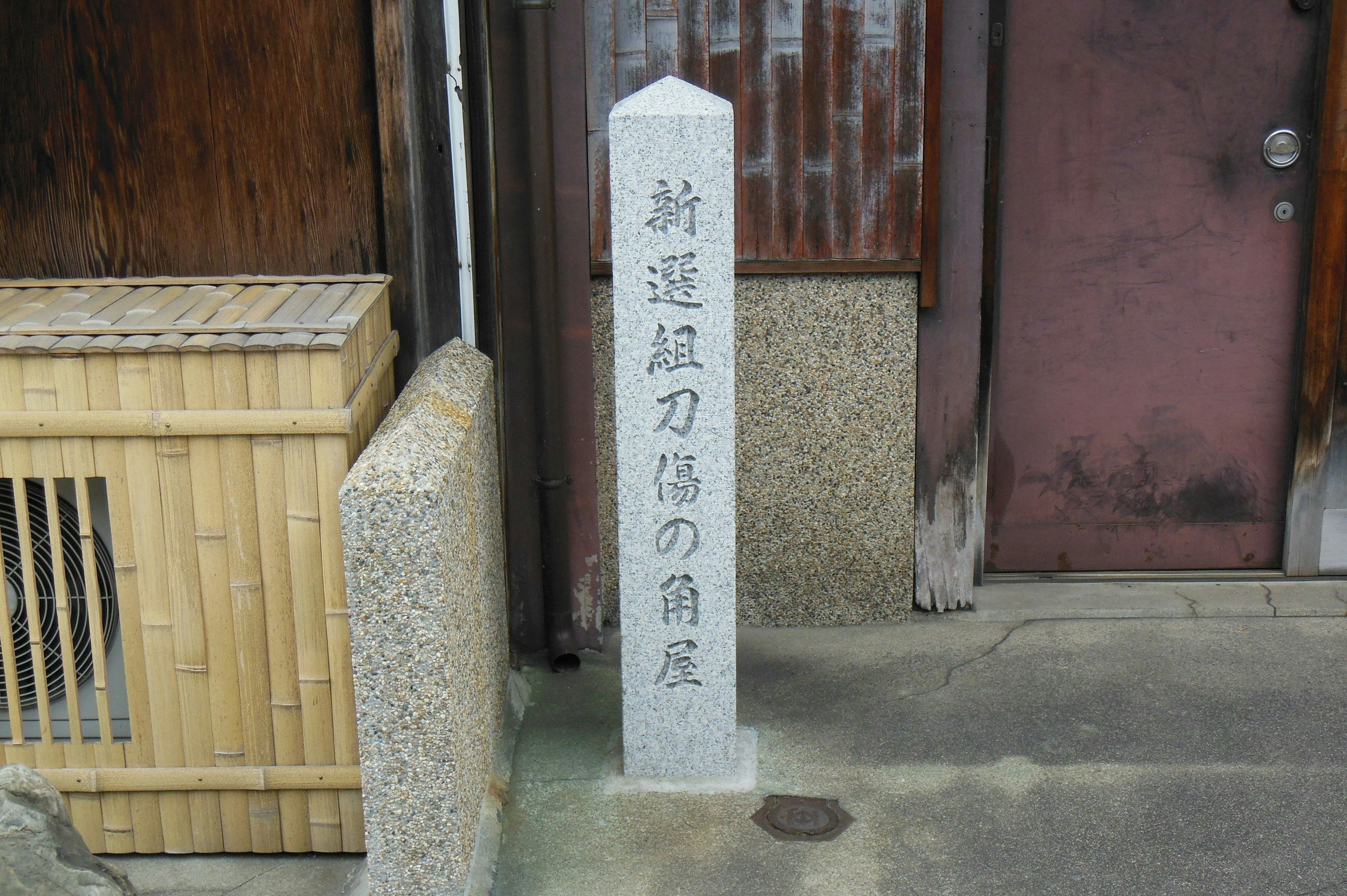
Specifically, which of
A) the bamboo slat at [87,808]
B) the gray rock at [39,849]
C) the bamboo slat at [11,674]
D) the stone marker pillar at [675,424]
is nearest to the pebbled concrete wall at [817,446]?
the stone marker pillar at [675,424]

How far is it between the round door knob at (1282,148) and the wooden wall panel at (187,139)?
353 cm

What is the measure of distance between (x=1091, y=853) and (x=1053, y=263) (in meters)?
2.54

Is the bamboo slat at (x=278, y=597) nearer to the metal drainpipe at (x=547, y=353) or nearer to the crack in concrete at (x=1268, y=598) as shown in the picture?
the metal drainpipe at (x=547, y=353)

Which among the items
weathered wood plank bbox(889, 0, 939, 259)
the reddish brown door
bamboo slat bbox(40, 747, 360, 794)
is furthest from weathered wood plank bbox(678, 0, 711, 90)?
bamboo slat bbox(40, 747, 360, 794)

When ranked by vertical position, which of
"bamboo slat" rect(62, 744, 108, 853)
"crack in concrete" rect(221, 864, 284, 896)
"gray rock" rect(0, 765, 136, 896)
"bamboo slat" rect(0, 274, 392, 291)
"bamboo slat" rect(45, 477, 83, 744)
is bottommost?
"crack in concrete" rect(221, 864, 284, 896)

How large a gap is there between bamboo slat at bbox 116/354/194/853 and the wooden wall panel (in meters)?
0.75

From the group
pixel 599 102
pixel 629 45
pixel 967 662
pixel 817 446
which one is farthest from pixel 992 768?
pixel 629 45

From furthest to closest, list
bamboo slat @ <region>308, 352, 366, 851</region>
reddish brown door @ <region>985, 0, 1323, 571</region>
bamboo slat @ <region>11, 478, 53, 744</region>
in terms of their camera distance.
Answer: reddish brown door @ <region>985, 0, 1323, 571</region>
bamboo slat @ <region>11, 478, 53, 744</region>
bamboo slat @ <region>308, 352, 366, 851</region>

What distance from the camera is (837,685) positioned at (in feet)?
14.5

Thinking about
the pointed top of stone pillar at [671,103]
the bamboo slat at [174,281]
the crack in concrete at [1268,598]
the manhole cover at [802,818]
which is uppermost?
the pointed top of stone pillar at [671,103]

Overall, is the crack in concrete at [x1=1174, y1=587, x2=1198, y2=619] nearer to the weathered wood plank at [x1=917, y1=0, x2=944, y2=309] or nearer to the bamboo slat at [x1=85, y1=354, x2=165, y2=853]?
the weathered wood plank at [x1=917, y1=0, x2=944, y2=309]

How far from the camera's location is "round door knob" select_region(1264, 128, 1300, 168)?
486cm

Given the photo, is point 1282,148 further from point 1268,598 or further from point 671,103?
point 671,103

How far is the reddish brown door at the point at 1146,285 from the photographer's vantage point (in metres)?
4.82
